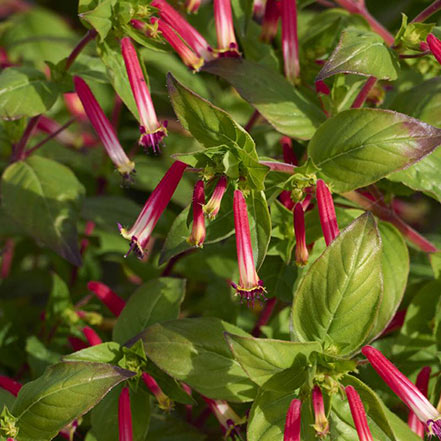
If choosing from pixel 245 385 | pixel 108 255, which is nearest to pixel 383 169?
pixel 245 385

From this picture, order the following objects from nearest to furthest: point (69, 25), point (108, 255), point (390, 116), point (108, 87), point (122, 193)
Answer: point (390, 116)
point (108, 255)
point (122, 193)
point (108, 87)
point (69, 25)

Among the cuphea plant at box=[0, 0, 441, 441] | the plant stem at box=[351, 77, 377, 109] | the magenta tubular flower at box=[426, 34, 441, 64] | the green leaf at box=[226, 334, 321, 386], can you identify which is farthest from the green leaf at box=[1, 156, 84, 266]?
the magenta tubular flower at box=[426, 34, 441, 64]

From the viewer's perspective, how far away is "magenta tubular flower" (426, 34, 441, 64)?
30.9 inches

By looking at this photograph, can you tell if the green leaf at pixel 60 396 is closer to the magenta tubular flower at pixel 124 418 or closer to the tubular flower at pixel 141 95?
the magenta tubular flower at pixel 124 418

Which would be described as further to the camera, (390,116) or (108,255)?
(108,255)

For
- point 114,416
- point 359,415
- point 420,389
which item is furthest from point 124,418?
point 420,389

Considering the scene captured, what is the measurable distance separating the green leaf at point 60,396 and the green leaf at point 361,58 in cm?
40

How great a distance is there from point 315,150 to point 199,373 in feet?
1.02

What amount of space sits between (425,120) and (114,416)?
576 millimetres

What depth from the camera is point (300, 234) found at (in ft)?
2.71

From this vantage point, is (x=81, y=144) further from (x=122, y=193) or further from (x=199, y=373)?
(x=199, y=373)

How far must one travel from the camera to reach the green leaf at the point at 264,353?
72cm

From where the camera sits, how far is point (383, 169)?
0.78 meters

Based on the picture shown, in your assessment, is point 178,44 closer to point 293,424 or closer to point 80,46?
point 80,46
